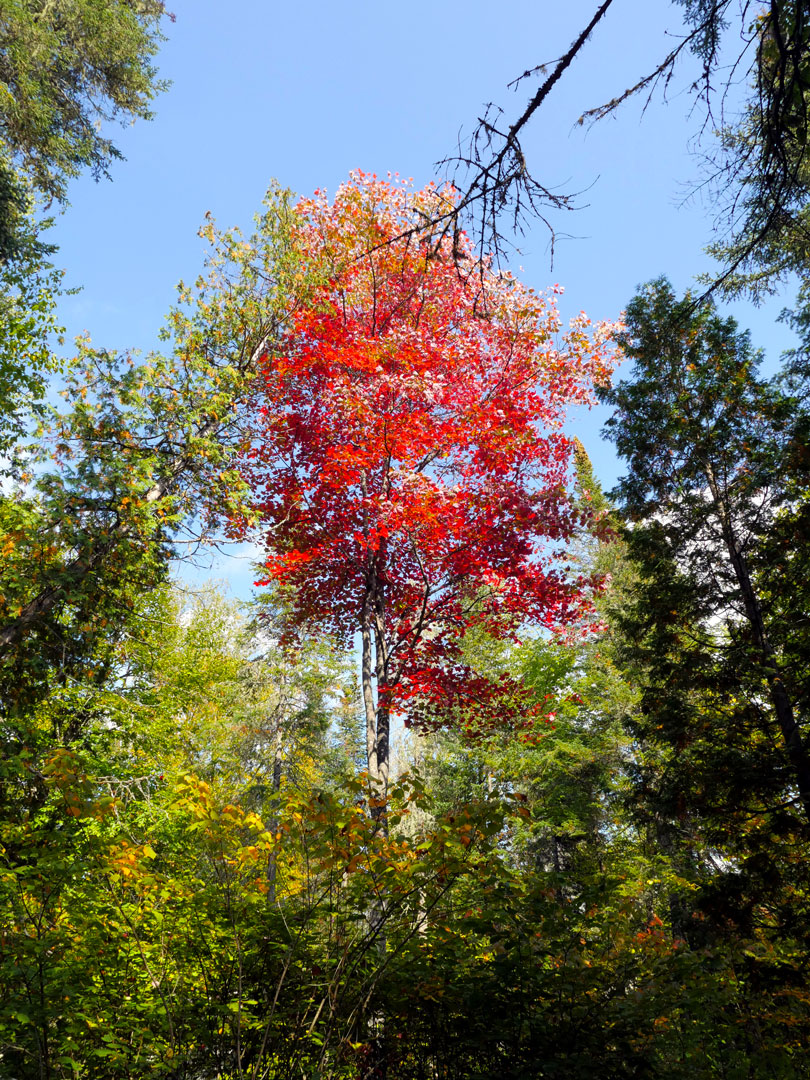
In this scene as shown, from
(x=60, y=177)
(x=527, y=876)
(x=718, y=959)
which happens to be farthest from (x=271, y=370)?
(x=718, y=959)

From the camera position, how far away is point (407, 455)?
8477 mm

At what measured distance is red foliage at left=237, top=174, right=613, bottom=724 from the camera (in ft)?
27.8

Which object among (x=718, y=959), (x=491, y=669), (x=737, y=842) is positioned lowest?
(x=718, y=959)

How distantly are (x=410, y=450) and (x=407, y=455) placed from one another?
84 millimetres

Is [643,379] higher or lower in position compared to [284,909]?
higher

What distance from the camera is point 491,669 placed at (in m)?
18.9

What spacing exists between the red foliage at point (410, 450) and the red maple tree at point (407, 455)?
0.03 m

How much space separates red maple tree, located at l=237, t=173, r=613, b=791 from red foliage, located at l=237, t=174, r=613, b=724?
3 centimetres

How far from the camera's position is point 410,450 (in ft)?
27.8

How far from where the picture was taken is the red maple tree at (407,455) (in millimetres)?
8461

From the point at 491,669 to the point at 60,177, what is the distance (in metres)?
16.7

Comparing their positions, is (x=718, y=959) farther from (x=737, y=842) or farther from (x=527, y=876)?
(x=737, y=842)

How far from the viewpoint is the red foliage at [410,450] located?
8469 mm

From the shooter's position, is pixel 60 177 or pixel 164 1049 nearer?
pixel 164 1049
